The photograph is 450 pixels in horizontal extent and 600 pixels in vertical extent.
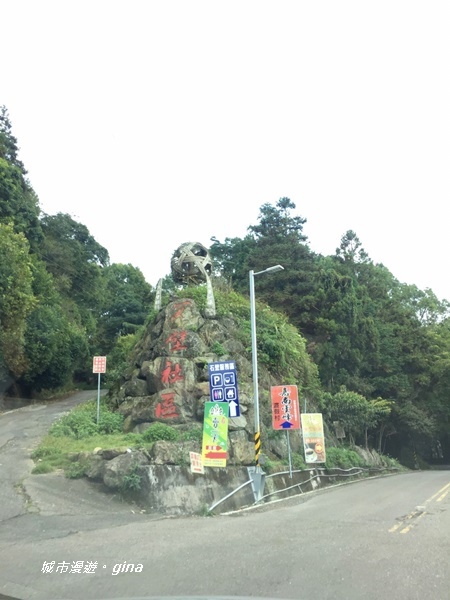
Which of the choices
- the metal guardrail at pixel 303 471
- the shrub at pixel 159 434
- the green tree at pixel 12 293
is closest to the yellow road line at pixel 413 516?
the metal guardrail at pixel 303 471

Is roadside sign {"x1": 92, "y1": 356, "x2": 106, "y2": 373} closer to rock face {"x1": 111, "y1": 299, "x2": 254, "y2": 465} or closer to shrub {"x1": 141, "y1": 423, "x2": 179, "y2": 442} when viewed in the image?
rock face {"x1": 111, "y1": 299, "x2": 254, "y2": 465}

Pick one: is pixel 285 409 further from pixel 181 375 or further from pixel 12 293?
pixel 12 293

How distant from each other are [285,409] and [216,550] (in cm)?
1162

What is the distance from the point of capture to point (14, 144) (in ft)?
147

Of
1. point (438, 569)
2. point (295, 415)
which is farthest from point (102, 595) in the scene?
point (295, 415)

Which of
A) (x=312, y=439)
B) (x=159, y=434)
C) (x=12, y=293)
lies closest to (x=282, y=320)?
(x=312, y=439)

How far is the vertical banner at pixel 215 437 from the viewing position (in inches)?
575

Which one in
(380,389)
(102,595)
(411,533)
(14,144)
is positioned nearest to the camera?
(102,595)

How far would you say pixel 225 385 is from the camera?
1641 centimetres

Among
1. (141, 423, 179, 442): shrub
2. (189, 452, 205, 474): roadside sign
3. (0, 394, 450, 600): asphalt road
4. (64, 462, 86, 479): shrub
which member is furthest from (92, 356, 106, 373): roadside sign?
(189, 452, 205, 474): roadside sign

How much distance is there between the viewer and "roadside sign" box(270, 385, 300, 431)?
19062mm

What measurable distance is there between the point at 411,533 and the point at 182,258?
1737 centimetres

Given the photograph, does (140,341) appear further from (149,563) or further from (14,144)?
(14,144)

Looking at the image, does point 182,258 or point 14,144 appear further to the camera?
point 14,144
